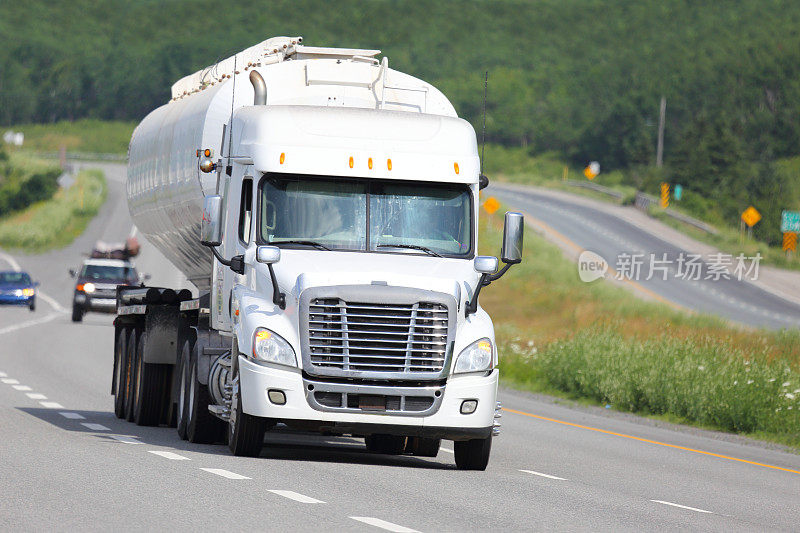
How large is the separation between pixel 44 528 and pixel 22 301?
48387 millimetres

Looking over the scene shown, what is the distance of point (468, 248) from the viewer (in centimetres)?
1402

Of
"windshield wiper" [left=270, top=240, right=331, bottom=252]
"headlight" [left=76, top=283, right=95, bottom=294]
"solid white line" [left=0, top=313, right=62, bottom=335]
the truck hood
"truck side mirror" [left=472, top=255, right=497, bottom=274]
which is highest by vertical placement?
"windshield wiper" [left=270, top=240, right=331, bottom=252]

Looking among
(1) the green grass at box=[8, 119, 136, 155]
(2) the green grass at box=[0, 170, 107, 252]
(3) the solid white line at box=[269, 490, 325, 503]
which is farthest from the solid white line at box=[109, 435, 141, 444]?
(1) the green grass at box=[8, 119, 136, 155]

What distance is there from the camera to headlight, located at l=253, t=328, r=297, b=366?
13.3 metres

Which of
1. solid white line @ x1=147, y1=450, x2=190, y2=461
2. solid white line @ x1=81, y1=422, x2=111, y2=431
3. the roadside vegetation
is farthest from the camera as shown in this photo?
the roadside vegetation

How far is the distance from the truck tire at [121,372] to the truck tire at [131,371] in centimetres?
11

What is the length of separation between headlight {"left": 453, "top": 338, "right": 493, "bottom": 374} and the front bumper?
0.08 m

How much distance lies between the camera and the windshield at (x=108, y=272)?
4934cm

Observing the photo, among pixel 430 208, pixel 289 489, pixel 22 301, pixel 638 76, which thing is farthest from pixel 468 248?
pixel 638 76

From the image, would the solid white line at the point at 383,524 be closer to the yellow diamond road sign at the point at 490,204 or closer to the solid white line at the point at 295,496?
the solid white line at the point at 295,496

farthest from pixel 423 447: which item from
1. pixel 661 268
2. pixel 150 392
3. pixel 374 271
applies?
pixel 661 268

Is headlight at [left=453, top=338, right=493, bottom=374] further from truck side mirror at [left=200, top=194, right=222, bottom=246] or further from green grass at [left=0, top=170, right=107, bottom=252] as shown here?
green grass at [left=0, top=170, right=107, bottom=252]

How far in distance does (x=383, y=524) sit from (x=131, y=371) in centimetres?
981

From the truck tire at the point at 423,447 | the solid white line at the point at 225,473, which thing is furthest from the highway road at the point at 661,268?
the solid white line at the point at 225,473
